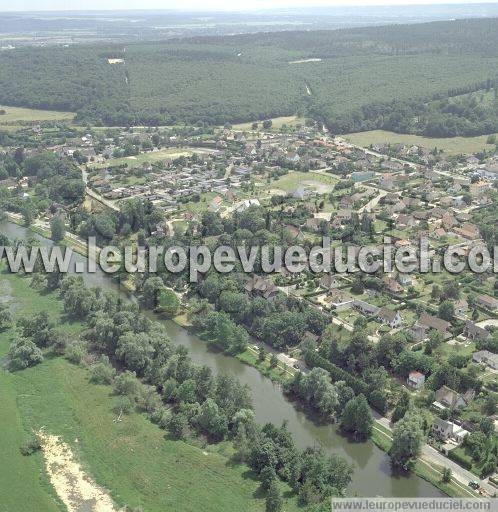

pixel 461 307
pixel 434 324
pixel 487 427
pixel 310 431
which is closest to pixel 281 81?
pixel 461 307

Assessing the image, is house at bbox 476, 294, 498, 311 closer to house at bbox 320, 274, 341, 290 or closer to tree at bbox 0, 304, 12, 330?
house at bbox 320, 274, 341, 290

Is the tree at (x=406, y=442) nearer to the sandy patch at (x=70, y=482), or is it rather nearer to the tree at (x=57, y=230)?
the sandy patch at (x=70, y=482)

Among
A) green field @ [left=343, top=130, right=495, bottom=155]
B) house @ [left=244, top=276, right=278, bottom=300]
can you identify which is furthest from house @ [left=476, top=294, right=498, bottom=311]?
green field @ [left=343, top=130, right=495, bottom=155]

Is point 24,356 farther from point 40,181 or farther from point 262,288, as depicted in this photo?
point 40,181

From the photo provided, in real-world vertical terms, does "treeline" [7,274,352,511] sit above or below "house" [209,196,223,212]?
below

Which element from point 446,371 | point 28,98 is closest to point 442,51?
Result: point 28,98
